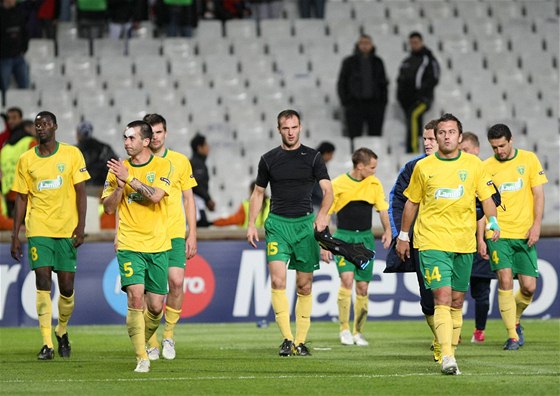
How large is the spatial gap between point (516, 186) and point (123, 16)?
14.0 metres

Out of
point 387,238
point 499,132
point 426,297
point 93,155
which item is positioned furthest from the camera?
point 93,155

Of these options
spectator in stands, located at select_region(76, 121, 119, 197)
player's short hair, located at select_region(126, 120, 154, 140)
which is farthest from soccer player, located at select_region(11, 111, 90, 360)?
spectator in stands, located at select_region(76, 121, 119, 197)

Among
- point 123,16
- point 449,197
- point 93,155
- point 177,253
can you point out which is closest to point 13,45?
point 123,16

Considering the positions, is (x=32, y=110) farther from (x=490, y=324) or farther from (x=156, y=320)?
(x=156, y=320)

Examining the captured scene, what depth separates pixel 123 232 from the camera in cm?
1137

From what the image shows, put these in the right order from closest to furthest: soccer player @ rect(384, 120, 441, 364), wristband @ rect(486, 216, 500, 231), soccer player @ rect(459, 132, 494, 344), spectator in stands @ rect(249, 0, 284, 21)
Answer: wristband @ rect(486, 216, 500, 231), soccer player @ rect(384, 120, 441, 364), soccer player @ rect(459, 132, 494, 344), spectator in stands @ rect(249, 0, 284, 21)

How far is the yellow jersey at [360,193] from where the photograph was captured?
15.5 metres

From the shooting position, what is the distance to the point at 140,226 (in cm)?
1138

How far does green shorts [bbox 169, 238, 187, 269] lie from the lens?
12.8m

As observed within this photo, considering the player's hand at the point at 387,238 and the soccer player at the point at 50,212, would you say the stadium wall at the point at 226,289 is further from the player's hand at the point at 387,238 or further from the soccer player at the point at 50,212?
the soccer player at the point at 50,212

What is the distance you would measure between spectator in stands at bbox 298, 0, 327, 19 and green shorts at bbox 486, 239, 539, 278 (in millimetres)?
13634

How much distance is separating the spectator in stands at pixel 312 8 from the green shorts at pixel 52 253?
48.8 ft

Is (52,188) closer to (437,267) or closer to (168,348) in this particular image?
(168,348)

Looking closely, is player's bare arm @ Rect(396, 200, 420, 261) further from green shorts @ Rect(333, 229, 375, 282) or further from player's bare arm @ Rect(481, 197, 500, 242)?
green shorts @ Rect(333, 229, 375, 282)
